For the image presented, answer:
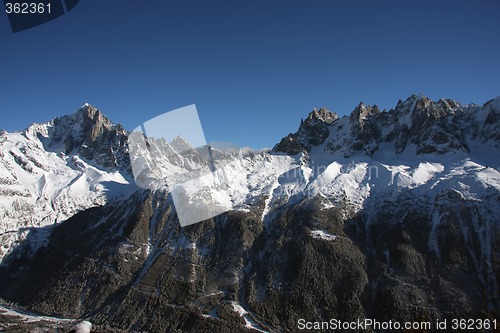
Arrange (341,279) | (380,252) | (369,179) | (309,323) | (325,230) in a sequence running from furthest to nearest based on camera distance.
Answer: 1. (369,179)
2. (325,230)
3. (380,252)
4. (341,279)
5. (309,323)

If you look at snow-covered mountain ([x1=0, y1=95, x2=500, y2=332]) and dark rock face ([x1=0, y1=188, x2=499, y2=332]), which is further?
snow-covered mountain ([x1=0, y1=95, x2=500, y2=332])

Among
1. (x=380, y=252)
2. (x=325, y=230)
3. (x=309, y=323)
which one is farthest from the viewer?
(x=325, y=230)

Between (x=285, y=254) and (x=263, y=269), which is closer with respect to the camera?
(x=263, y=269)

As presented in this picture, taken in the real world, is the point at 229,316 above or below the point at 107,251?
below

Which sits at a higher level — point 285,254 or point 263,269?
point 285,254

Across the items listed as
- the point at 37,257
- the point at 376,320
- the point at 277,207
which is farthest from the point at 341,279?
the point at 37,257

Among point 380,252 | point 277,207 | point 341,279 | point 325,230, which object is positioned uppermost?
point 277,207

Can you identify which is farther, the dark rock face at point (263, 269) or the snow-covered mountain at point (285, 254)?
the snow-covered mountain at point (285, 254)

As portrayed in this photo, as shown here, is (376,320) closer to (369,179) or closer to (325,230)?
(325,230)
